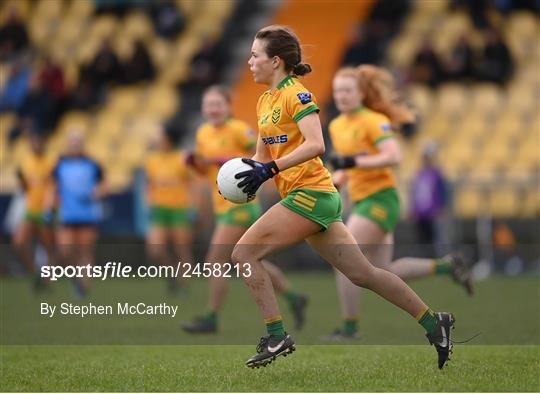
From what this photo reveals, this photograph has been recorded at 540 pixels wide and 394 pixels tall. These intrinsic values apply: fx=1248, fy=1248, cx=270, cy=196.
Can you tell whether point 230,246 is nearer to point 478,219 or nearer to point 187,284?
point 187,284

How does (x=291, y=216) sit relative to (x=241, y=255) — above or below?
above

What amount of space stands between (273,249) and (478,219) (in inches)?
466

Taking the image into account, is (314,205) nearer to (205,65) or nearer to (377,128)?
(377,128)

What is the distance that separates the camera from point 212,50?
23.5 metres

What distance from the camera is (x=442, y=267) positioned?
11.1 meters

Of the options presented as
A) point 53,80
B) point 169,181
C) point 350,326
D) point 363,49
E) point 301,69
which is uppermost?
point 53,80

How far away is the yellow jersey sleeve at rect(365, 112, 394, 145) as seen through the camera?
10.4 m

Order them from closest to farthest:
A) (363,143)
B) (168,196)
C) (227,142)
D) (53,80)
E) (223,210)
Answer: (363,143)
(223,210)
(227,142)
(168,196)
(53,80)

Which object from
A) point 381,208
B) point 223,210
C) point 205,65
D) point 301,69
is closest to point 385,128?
point 381,208

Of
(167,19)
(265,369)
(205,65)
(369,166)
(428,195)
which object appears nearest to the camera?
(265,369)

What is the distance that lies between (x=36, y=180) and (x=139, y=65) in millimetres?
6319

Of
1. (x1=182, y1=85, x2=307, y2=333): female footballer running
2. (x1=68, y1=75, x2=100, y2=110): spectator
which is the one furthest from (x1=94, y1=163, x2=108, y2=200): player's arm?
(x1=68, y1=75, x2=100, y2=110): spectator

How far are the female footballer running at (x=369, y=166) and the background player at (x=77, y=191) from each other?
5974 mm

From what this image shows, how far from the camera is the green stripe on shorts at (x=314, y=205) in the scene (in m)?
7.75
